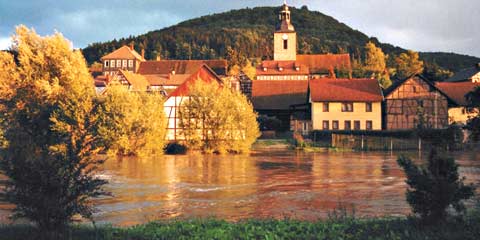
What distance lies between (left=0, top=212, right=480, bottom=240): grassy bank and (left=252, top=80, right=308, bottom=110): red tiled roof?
60.5 meters

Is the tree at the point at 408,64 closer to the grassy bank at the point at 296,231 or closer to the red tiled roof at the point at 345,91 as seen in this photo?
the red tiled roof at the point at 345,91

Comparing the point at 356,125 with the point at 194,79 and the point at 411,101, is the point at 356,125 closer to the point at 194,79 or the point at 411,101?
the point at 411,101

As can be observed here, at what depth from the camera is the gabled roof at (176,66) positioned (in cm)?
11881

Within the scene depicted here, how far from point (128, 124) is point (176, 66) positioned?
3154 inches

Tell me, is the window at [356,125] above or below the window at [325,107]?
below

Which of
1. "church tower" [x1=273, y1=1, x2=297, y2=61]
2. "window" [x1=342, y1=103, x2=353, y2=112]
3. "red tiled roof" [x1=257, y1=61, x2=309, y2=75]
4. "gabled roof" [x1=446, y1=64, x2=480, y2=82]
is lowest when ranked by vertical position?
"window" [x1=342, y1=103, x2=353, y2=112]

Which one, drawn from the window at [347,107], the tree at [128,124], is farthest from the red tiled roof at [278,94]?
the tree at [128,124]

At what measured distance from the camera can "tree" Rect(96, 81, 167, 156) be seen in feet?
141

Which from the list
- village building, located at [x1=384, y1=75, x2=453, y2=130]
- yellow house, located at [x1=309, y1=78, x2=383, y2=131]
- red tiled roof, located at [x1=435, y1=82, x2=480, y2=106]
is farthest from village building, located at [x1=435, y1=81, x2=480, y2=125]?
yellow house, located at [x1=309, y1=78, x2=383, y2=131]

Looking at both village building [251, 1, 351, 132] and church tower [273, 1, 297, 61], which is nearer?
village building [251, 1, 351, 132]

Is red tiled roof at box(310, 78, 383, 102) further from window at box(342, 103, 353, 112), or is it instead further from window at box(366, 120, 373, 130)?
window at box(366, 120, 373, 130)

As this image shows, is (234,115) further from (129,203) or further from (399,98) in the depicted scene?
(129,203)

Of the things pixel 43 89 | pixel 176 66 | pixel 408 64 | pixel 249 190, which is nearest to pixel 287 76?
pixel 176 66

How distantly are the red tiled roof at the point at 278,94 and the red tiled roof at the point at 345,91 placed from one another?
761cm
